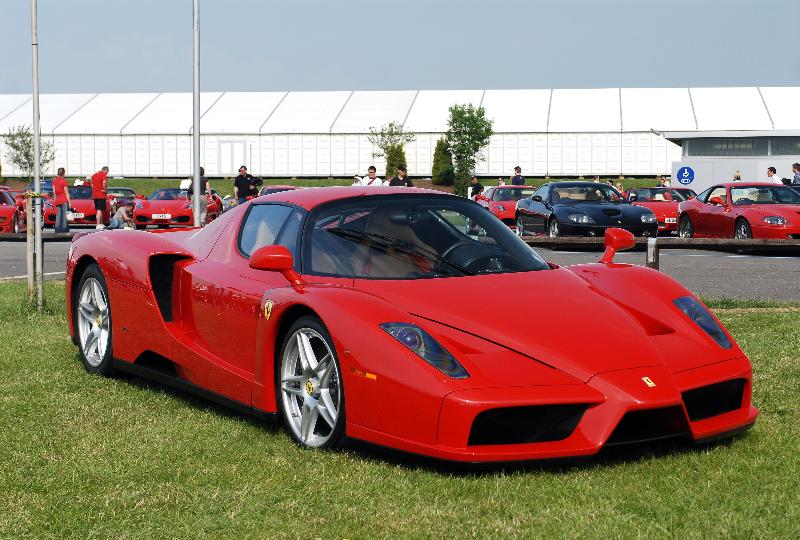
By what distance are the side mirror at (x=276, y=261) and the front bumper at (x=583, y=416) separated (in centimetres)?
110

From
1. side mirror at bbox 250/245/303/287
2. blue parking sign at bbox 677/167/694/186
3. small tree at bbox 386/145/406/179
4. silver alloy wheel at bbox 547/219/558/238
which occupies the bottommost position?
silver alloy wheel at bbox 547/219/558/238

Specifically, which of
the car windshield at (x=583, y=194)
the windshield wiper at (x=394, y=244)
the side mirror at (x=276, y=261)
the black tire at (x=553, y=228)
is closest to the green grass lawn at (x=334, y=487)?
the side mirror at (x=276, y=261)

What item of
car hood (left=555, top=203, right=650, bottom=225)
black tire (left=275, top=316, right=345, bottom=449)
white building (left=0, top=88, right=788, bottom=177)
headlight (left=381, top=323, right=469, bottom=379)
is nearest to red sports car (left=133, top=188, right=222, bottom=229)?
car hood (left=555, top=203, right=650, bottom=225)

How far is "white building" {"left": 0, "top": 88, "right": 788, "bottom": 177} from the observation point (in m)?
71.9

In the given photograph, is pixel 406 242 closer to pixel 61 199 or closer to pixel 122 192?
pixel 61 199

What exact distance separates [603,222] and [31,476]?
18.4 m

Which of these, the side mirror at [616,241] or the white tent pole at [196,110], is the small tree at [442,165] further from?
the side mirror at [616,241]

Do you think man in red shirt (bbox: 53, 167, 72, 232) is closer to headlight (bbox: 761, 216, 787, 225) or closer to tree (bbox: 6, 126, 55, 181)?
headlight (bbox: 761, 216, 787, 225)

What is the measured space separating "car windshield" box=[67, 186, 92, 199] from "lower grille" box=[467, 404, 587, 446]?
32.8 m

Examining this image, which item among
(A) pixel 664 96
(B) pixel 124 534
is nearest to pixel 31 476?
(B) pixel 124 534

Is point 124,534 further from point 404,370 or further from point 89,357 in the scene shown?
point 89,357

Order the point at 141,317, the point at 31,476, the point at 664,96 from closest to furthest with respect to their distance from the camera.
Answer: the point at 31,476 → the point at 141,317 → the point at 664,96

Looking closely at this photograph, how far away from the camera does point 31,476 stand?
5137 mm

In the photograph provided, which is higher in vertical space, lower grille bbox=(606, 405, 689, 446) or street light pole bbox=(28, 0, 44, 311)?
street light pole bbox=(28, 0, 44, 311)
